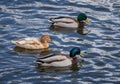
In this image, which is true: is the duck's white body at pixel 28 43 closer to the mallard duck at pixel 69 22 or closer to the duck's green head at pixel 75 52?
the duck's green head at pixel 75 52

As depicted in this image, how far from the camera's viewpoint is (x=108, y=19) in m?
27.2

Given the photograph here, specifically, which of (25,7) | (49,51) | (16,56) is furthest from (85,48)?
(25,7)

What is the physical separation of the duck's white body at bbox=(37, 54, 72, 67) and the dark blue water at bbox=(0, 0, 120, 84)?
22 cm

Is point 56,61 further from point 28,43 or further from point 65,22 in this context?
point 65,22

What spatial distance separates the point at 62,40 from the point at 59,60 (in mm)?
2791

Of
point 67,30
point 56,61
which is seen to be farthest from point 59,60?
point 67,30

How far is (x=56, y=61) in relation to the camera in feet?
71.3

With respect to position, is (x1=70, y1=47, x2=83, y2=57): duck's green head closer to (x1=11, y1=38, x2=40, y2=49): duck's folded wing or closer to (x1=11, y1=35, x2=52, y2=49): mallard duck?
(x1=11, y1=35, x2=52, y2=49): mallard duck

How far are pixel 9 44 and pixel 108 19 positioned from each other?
588 centimetres

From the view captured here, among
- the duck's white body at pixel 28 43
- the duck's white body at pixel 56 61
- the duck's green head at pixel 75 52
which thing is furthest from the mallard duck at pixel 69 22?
the duck's white body at pixel 56 61

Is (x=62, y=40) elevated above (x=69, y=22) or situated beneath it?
situated beneath

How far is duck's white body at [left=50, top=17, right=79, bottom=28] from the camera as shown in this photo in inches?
1049

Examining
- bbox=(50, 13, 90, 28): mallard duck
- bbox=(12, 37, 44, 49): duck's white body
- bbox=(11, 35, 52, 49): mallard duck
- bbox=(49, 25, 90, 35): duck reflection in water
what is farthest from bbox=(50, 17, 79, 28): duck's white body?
bbox=(12, 37, 44, 49): duck's white body

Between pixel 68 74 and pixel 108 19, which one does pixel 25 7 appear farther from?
pixel 68 74
